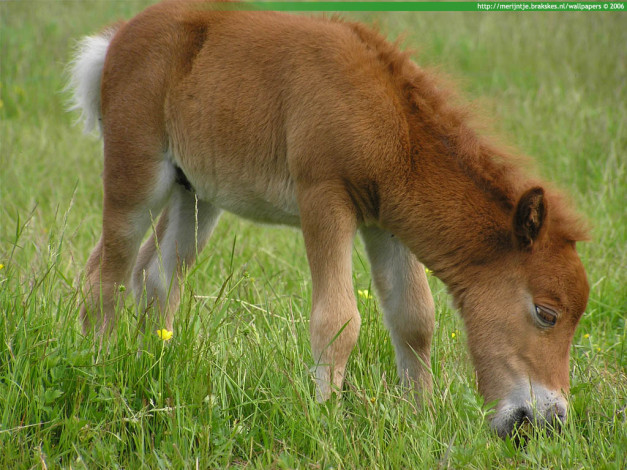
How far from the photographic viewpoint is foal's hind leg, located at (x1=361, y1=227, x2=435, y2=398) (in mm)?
4035

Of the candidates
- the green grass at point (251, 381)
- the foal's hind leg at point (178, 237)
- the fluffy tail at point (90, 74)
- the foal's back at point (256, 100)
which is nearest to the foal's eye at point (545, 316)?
the green grass at point (251, 381)

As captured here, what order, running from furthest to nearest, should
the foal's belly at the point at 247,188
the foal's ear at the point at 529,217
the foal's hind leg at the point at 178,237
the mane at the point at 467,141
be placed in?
the foal's hind leg at the point at 178,237 < the foal's belly at the point at 247,188 < the mane at the point at 467,141 < the foal's ear at the point at 529,217

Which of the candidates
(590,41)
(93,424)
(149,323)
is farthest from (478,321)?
(590,41)

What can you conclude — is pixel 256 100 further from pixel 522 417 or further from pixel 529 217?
pixel 522 417

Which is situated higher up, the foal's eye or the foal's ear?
the foal's ear

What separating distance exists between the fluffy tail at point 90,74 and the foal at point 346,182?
35 cm

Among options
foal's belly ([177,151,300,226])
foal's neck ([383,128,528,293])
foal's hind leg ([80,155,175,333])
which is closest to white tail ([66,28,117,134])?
foal's hind leg ([80,155,175,333])

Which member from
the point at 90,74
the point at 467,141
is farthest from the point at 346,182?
the point at 90,74

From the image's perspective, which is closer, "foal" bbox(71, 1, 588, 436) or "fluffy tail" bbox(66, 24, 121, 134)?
"foal" bbox(71, 1, 588, 436)

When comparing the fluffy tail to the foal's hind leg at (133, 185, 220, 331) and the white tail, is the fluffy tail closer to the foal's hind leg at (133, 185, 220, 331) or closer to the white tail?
the white tail

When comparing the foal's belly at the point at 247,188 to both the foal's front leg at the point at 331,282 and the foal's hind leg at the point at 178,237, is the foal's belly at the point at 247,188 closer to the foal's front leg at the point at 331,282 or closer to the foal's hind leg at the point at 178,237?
the foal's front leg at the point at 331,282

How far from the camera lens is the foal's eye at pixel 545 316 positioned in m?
3.44

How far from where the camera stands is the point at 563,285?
3.44 metres

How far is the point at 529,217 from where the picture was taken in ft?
11.1
